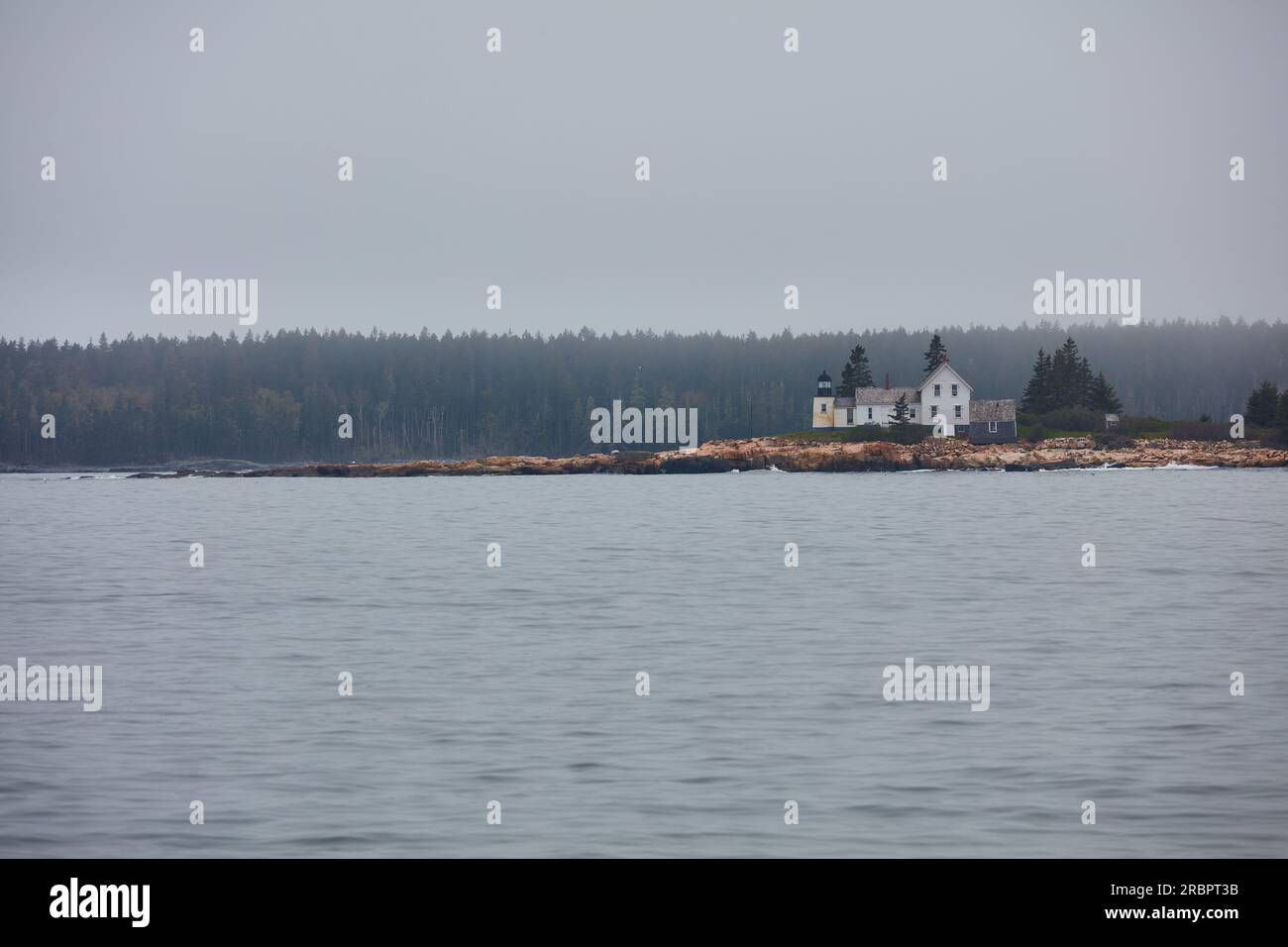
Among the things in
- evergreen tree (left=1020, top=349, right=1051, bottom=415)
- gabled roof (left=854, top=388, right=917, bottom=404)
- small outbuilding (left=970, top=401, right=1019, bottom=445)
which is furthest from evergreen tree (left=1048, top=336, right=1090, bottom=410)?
gabled roof (left=854, top=388, right=917, bottom=404)

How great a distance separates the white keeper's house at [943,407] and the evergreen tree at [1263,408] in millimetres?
30935

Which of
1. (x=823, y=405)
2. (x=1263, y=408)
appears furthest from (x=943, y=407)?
(x=1263, y=408)

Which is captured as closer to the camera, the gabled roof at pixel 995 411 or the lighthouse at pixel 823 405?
the gabled roof at pixel 995 411

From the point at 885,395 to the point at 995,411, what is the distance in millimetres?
10830

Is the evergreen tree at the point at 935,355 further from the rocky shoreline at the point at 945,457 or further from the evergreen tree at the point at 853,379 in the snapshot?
the rocky shoreline at the point at 945,457

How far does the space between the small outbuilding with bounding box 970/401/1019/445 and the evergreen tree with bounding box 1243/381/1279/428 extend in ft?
102

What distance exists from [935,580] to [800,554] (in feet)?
32.1

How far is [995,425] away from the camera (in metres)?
143

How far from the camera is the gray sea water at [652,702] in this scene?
15.7 meters

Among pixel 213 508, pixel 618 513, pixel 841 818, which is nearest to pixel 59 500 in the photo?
pixel 213 508
